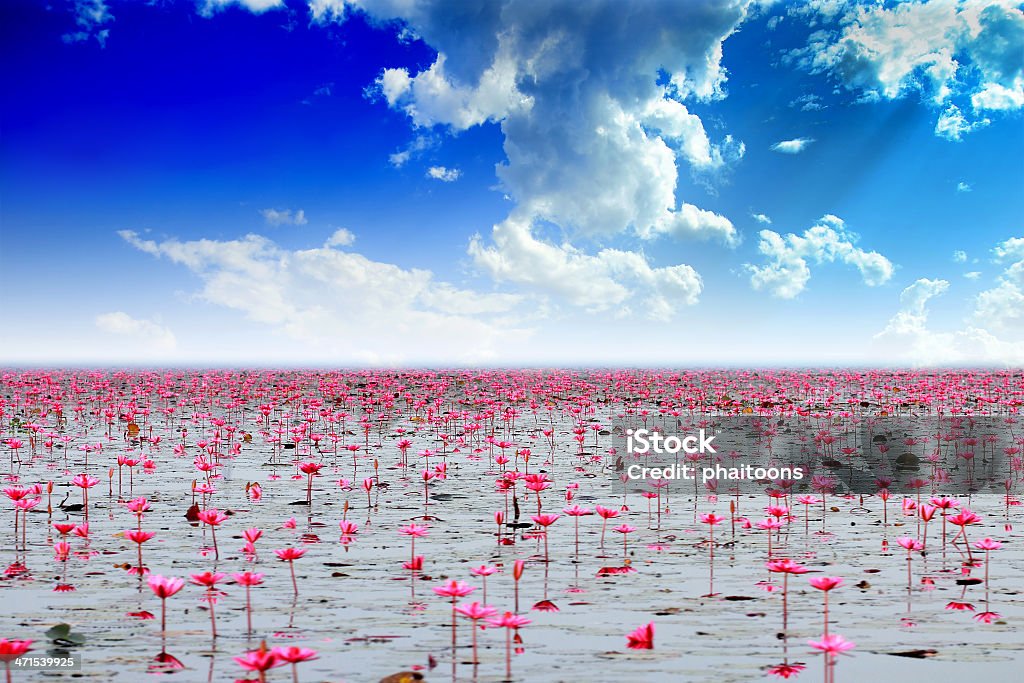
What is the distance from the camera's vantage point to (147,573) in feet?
17.1

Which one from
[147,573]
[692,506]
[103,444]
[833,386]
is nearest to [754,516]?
[692,506]

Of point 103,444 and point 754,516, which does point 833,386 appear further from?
point 103,444
